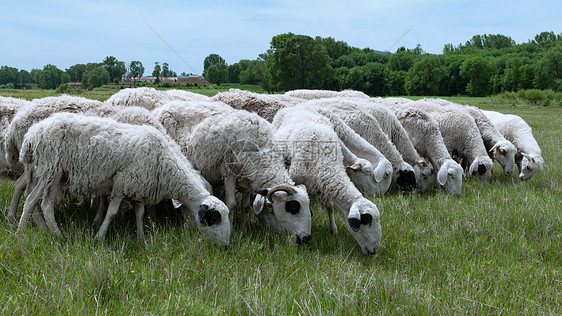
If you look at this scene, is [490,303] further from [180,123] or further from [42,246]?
[180,123]

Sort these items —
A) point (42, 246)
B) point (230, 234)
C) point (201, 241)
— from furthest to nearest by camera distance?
point (230, 234), point (201, 241), point (42, 246)

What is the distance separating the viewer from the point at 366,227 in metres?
5.38

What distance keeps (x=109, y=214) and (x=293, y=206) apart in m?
2.13

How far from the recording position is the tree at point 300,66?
33.2 meters

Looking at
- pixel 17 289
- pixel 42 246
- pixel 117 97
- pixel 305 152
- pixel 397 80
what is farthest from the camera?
pixel 397 80

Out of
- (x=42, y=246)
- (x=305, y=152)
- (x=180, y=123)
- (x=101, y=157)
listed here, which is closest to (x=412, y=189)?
(x=305, y=152)

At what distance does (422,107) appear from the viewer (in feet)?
38.6

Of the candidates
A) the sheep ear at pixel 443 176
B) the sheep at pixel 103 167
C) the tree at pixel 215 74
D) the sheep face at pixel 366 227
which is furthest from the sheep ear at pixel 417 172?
the tree at pixel 215 74

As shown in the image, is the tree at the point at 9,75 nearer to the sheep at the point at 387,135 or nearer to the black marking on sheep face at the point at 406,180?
the sheep at the point at 387,135

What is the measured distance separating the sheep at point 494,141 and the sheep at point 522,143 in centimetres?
26

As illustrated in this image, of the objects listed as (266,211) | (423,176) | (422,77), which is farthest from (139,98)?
(422,77)

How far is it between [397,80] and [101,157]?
3851cm

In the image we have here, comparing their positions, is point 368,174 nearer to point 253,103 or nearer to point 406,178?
point 406,178

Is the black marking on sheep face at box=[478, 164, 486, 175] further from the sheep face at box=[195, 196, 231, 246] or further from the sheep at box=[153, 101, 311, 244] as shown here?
the sheep face at box=[195, 196, 231, 246]
